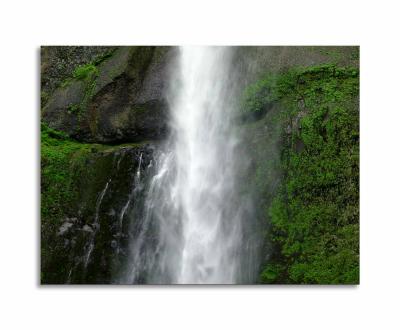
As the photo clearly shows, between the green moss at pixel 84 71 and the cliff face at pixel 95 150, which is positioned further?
the green moss at pixel 84 71

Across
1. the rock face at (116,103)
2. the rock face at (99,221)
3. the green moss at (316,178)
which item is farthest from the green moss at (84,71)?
the green moss at (316,178)

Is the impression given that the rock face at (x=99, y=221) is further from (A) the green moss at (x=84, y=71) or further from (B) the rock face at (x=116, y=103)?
(A) the green moss at (x=84, y=71)

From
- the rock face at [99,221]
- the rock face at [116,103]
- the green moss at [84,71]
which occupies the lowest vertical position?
the rock face at [99,221]

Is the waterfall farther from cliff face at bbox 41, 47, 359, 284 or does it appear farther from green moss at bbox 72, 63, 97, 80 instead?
green moss at bbox 72, 63, 97, 80

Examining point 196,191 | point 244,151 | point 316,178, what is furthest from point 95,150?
point 316,178

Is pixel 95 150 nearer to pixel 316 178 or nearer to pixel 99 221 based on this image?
pixel 99 221
